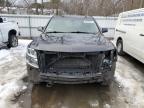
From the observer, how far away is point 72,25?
19.4 feet

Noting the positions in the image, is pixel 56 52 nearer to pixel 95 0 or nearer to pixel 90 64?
pixel 90 64

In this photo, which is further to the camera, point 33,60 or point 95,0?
point 95,0

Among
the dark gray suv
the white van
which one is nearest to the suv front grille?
the dark gray suv

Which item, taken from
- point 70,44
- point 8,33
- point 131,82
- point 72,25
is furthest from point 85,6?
point 70,44

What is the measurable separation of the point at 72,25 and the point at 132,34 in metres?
2.50

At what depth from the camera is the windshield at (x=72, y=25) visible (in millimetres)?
5703

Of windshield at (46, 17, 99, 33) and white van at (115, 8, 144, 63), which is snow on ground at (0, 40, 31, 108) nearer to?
windshield at (46, 17, 99, 33)

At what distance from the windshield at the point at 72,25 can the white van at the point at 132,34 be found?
1.59 m

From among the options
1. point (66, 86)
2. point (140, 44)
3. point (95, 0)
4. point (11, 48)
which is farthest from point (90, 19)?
point (95, 0)

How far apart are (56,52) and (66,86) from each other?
4.31ft

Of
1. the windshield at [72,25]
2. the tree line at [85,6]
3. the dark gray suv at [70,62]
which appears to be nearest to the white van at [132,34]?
the windshield at [72,25]

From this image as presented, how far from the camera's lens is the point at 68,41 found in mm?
4543

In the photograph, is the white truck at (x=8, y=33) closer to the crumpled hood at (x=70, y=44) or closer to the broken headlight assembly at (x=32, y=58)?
the crumpled hood at (x=70, y=44)

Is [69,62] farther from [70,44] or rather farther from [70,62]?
[70,44]
